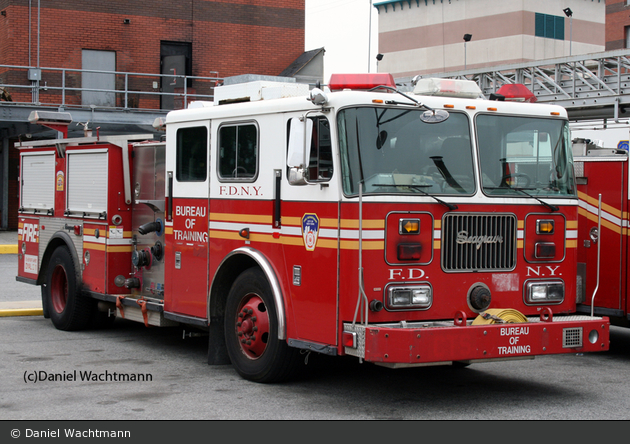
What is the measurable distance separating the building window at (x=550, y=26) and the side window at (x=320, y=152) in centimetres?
5073

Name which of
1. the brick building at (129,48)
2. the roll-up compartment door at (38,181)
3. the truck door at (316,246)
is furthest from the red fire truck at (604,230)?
the brick building at (129,48)

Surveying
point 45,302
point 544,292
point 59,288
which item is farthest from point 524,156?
point 45,302

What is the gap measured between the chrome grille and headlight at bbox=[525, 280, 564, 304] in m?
0.31

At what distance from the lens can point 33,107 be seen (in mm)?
23969

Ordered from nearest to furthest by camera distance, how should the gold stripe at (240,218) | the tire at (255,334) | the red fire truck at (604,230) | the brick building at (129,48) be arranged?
1. the tire at (255,334)
2. the gold stripe at (240,218)
3. the red fire truck at (604,230)
4. the brick building at (129,48)

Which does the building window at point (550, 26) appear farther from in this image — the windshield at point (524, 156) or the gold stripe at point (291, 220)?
the gold stripe at point (291, 220)

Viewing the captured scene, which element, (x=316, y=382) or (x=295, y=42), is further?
(x=295, y=42)

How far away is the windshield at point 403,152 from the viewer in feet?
22.3

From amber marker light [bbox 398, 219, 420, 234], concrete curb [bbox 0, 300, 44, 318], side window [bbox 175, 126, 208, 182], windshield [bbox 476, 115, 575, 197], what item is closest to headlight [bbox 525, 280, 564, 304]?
windshield [bbox 476, 115, 575, 197]

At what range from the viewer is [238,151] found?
26.5 feet

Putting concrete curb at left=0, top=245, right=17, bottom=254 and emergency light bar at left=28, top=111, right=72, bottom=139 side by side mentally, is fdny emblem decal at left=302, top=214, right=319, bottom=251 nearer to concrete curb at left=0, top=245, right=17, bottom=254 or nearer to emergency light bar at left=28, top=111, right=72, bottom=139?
emergency light bar at left=28, top=111, right=72, bottom=139
